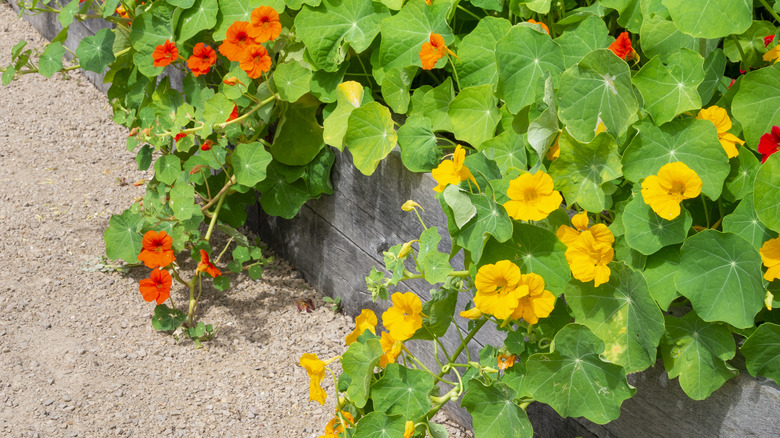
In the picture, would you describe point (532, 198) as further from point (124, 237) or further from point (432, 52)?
point (124, 237)

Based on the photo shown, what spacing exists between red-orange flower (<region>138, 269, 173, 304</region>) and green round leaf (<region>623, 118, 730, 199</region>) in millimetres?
1342

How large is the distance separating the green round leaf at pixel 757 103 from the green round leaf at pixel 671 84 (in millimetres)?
65

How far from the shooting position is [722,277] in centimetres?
112

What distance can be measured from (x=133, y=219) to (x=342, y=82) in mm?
785

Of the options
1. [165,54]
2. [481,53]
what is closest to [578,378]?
[481,53]

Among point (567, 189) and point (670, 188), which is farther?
point (567, 189)

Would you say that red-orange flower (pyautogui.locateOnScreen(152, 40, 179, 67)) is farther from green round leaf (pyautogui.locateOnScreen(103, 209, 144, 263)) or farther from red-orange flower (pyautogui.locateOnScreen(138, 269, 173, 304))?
red-orange flower (pyautogui.locateOnScreen(138, 269, 173, 304))

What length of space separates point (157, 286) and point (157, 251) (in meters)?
0.10

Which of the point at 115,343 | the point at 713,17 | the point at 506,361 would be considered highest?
the point at 713,17

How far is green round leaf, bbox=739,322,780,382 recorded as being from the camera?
3.56 feet

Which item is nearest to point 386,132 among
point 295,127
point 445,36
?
point 445,36

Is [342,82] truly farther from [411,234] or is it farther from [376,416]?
[376,416]

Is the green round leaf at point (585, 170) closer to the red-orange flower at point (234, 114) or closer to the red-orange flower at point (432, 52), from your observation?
the red-orange flower at point (432, 52)

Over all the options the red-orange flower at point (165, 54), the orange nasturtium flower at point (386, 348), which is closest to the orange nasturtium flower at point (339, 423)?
the orange nasturtium flower at point (386, 348)
